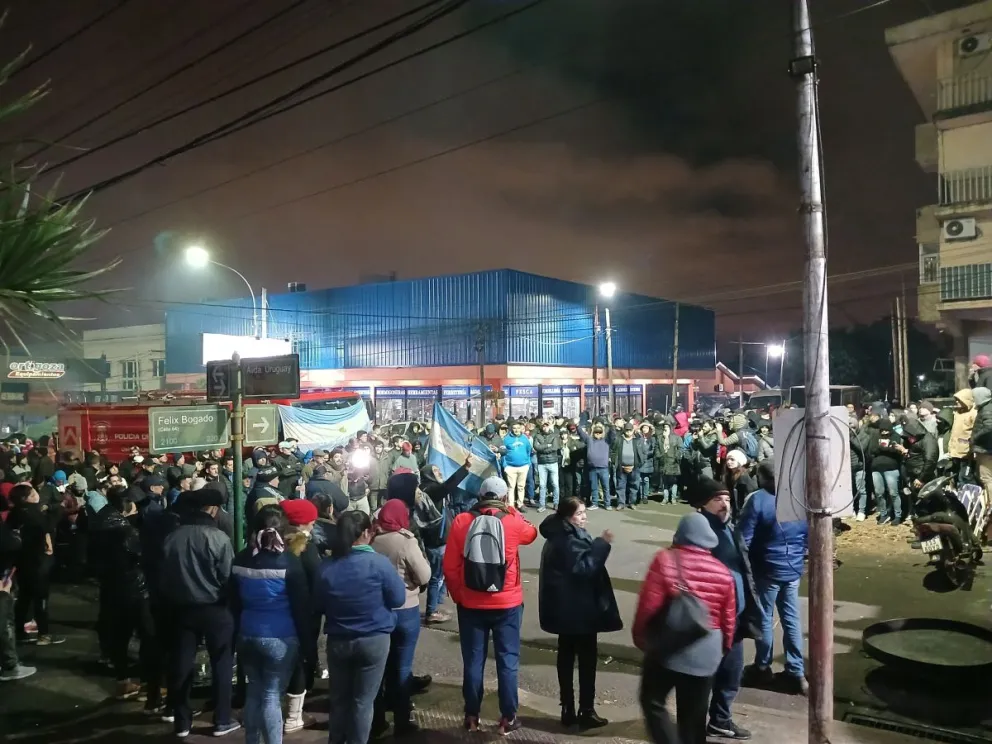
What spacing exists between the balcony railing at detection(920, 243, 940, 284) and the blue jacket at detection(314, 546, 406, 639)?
23635 millimetres

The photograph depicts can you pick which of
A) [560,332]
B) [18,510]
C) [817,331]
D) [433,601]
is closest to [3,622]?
[18,510]

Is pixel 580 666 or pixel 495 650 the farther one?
pixel 580 666

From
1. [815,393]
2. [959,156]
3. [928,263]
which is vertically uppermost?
[959,156]

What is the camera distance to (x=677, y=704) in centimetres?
434

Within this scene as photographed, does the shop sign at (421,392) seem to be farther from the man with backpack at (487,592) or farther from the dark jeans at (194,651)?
the man with backpack at (487,592)

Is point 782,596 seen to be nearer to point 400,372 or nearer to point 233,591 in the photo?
point 233,591

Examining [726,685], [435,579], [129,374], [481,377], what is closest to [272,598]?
[726,685]

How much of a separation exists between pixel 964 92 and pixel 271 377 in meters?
23.2

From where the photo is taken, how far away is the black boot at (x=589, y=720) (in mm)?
5465

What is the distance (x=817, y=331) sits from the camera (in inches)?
204

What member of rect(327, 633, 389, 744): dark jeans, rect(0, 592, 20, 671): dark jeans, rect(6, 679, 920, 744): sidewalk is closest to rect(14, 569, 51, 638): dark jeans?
rect(0, 592, 20, 671): dark jeans

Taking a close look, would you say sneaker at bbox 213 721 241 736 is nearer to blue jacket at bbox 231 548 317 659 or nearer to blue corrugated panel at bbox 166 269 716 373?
blue jacket at bbox 231 548 317 659

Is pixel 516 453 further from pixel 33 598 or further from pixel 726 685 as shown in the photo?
pixel 726 685

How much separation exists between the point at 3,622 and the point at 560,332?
35898 mm
